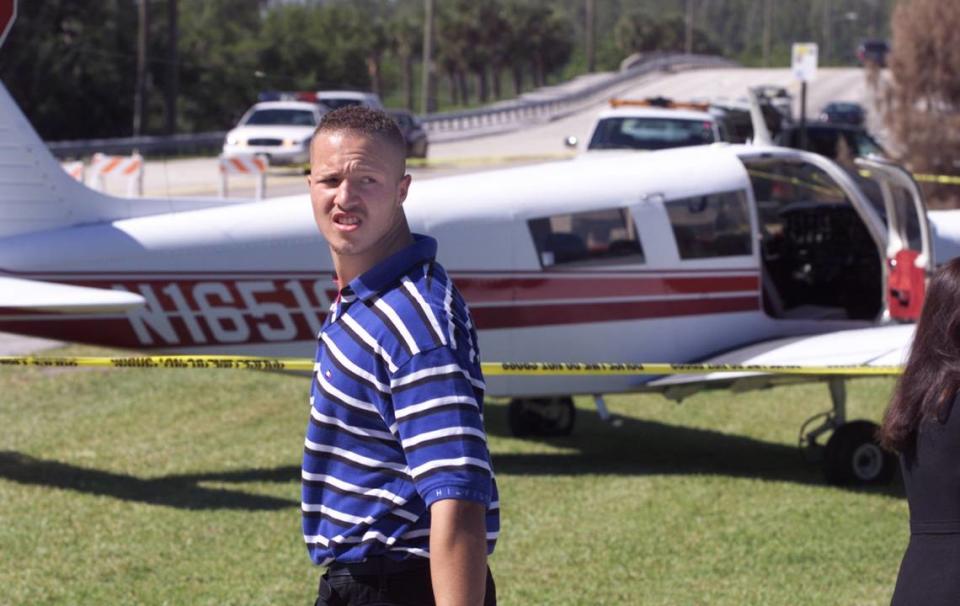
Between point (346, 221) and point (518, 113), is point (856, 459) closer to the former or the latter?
point (346, 221)

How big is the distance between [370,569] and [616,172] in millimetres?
7067

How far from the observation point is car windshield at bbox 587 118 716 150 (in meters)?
21.7

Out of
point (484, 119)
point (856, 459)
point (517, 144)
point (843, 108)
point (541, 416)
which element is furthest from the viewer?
point (484, 119)

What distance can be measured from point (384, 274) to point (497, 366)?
446cm

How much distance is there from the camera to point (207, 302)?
920 cm

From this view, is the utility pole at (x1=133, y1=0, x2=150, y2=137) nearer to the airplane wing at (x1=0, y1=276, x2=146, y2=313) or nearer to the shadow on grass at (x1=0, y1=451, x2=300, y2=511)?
the shadow on grass at (x1=0, y1=451, x2=300, y2=511)

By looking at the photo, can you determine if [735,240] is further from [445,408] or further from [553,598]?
[445,408]

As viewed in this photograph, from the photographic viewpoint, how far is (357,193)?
10.5 feet

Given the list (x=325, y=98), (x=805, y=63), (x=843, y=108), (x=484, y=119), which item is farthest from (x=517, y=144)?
(x=805, y=63)

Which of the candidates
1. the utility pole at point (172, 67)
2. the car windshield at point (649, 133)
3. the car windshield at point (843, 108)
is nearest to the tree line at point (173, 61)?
the utility pole at point (172, 67)

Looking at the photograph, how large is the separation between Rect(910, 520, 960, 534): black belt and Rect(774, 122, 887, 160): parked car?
76.6 feet

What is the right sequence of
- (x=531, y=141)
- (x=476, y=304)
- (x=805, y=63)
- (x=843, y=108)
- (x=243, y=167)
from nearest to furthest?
1. (x=476, y=304)
2. (x=243, y=167)
3. (x=805, y=63)
4. (x=531, y=141)
5. (x=843, y=108)

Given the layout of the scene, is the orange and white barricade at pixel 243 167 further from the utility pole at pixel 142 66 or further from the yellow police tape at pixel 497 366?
the utility pole at pixel 142 66

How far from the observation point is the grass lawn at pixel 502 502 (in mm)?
7164
